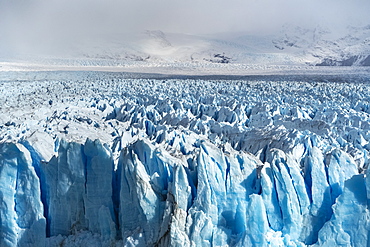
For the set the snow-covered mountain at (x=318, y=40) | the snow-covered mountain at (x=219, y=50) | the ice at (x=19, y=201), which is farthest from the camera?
the snow-covered mountain at (x=318, y=40)

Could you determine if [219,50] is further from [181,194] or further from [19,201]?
[181,194]

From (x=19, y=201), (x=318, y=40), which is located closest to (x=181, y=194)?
(x=19, y=201)

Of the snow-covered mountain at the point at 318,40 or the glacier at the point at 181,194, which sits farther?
the snow-covered mountain at the point at 318,40

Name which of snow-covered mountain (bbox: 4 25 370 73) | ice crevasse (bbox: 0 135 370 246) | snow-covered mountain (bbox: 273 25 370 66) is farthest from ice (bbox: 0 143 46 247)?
snow-covered mountain (bbox: 273 25 370 66)

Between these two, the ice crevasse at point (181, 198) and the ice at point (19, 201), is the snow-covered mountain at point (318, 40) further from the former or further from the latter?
the ice at point (19, 201)

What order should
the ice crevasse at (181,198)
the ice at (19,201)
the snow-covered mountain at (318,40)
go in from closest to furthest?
the ice crevasse at (181,198), the ice at (19,201), the snow-covered mountain at (318,40)

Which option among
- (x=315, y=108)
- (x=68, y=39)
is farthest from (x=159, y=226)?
(x=68, y=39)

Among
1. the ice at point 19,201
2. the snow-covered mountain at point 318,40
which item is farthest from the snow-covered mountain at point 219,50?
the ice at point 19,201

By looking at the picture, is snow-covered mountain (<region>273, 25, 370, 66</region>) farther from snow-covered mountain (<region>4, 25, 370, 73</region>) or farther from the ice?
the ice

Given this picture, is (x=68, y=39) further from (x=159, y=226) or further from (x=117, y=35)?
(x=159, y=226)
